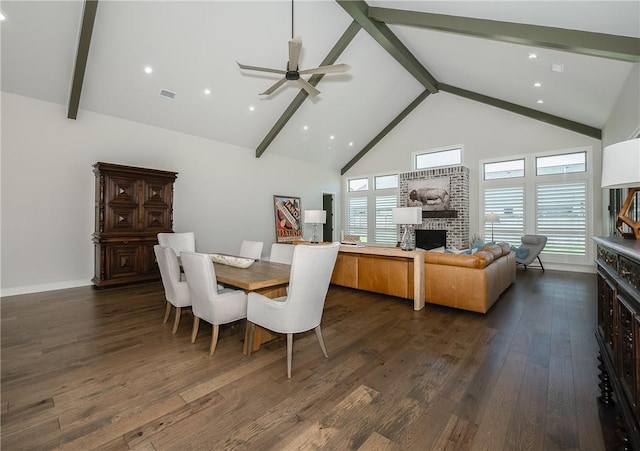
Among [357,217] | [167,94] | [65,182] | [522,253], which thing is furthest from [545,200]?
[65,182]

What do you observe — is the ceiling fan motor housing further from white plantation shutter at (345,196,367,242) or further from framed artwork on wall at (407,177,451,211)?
white plantation shutter at (345,196,367,242)

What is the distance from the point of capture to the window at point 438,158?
7.80 meters

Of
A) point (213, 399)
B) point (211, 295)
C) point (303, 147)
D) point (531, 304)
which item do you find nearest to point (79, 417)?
point (213, 399)

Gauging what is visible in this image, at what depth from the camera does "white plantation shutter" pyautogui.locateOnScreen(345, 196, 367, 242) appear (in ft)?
32.3

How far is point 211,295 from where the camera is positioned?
2346 mm

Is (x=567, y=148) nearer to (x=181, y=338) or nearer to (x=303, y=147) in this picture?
(x=303, y=147)

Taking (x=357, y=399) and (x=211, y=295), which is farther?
(x=211, y=295)

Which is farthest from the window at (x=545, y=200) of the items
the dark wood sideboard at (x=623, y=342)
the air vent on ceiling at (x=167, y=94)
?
the air vent on ceiling at (x=167, y=94)

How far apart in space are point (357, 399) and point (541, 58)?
554 cm

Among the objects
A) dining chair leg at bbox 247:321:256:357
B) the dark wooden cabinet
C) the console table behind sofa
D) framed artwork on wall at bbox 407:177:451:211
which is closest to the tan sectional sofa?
the console table behind sofa

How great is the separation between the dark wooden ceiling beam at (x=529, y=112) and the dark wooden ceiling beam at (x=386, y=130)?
688 millimetres

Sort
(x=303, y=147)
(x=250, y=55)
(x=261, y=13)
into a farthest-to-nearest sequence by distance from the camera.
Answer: (x=303, y=147) < (x=250, y=55) < (x=261, y=13)

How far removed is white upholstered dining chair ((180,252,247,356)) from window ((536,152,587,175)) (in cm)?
746

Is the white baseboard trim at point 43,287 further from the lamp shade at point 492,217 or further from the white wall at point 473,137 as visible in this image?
the lamp shade at point 492,217
